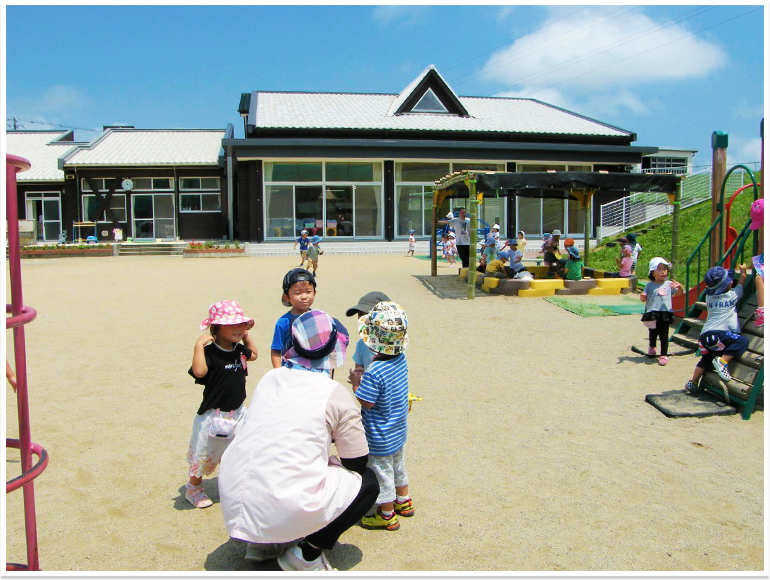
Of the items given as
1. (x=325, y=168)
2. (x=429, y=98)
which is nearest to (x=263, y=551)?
(x=325, y=168)

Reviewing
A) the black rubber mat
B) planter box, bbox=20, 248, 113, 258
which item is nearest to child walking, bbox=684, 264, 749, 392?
the black rubber mat

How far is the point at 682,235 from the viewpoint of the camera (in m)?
21.4

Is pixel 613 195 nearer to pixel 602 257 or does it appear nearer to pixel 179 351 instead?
pixel 602 257

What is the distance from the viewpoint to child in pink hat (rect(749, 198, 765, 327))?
6176mm

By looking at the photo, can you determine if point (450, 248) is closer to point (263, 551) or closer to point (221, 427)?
point (221, 427)

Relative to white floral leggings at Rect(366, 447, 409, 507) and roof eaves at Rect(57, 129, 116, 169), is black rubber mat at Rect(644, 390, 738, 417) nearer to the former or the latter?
white floral leggings at Rect(366, 447, 409, 507)

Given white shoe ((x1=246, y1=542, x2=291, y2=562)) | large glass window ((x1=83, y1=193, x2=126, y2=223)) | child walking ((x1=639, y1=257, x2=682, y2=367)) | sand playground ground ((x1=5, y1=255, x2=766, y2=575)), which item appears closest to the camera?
Answer: white shoe ((x1=246, y1=542, x2=291, y2=562))

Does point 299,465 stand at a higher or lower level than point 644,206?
lower

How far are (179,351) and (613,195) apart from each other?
25.2 meters

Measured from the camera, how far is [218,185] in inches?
1184

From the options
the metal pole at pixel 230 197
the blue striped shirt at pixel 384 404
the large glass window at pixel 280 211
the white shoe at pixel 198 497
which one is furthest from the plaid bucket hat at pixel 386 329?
the metal pole at pixel 230 197

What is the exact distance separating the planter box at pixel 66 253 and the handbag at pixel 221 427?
23186 millimetres

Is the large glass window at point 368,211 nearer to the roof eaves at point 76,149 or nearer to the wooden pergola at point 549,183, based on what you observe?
the wooden pergola at point 549,183

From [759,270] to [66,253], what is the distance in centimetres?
2430
